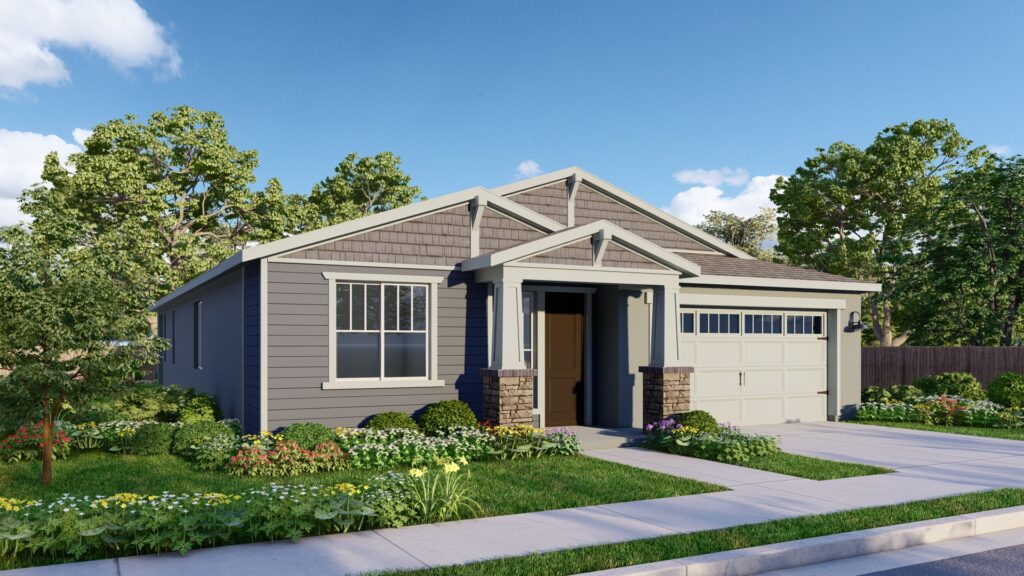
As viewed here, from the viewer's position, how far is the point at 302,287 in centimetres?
1225

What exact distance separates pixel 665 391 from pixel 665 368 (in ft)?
1.25

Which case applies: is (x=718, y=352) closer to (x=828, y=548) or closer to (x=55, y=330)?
(x=828, y=548)

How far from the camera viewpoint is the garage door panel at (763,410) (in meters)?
16.0

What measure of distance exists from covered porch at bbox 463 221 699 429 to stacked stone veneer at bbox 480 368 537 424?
0.02 meters

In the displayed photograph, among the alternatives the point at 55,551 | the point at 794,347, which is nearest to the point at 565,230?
the point at 794,347

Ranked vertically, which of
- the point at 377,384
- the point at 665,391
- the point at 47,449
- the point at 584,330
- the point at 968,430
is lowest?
the point at 968,430

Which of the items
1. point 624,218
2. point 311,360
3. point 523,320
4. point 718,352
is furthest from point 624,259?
point 311,360

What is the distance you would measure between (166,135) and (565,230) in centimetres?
2088

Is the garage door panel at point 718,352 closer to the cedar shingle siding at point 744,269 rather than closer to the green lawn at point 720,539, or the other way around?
the cedar shingle siding at point 744,269

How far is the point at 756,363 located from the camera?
16.2 meters

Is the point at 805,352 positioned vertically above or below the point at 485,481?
above

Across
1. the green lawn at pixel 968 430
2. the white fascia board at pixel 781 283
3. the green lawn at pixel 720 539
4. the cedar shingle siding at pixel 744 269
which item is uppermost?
the cedar shingle siding at pixel 744 269

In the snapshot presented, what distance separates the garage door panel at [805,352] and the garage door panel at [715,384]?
153cm

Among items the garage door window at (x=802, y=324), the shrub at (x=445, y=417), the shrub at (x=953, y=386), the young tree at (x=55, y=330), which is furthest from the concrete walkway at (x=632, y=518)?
the shrub at (x=953, y=386)
